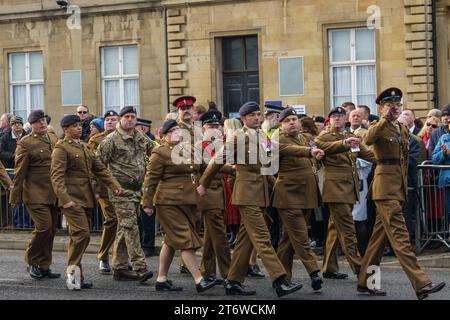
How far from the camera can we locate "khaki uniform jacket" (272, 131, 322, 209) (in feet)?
45.7

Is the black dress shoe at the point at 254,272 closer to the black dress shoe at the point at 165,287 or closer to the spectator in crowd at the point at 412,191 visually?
the black dress shoe at the point at 165,287

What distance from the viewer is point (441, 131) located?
17.5 metres

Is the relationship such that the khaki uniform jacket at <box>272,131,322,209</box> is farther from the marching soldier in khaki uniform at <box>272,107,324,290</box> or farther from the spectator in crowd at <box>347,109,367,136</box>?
the spectator in crowd at <box>347,109,367,136</box>

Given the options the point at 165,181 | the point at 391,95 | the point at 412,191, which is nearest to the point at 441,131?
the point at 412,191

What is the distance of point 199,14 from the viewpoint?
29.4 metres

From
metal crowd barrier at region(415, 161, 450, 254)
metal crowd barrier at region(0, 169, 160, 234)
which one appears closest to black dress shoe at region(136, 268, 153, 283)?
metal crowd barrier at region(415, 161, 450, 254)

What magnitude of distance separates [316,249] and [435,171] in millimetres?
1983

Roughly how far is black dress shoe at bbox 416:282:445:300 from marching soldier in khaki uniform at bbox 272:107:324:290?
1366mm

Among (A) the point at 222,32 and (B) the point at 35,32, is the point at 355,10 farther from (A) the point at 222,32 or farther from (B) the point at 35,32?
(B) the point at 35,32

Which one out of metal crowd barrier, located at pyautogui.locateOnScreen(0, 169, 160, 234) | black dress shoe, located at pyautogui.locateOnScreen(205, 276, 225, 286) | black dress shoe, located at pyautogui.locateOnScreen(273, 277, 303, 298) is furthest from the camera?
metal crowd barrier, located at pyautogui.locateOnScreen(0, 169, 160, 234)

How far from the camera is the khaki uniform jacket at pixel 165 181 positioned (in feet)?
45.8

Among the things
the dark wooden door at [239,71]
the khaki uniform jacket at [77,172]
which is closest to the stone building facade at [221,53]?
the dark wooden door at [239,71]

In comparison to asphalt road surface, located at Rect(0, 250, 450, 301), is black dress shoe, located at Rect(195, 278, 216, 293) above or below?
above
